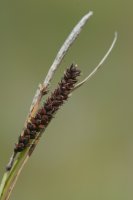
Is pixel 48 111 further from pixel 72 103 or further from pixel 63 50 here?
pixel 72 103

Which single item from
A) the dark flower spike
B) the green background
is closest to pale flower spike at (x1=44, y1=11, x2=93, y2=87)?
the dark flower spike

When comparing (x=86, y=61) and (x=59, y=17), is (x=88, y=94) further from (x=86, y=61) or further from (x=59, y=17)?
(x=59, y=17)

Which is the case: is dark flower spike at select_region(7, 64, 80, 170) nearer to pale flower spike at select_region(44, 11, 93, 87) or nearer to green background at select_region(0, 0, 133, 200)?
pale flower spike at select_region(44, 11, 93, 87)

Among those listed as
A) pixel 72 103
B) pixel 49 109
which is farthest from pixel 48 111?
pixel 72 103

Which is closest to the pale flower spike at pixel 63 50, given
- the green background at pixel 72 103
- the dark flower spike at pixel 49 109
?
the dark flower spike at pixel 49 109

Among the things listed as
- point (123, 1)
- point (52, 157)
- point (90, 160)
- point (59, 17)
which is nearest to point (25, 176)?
point (52, 157)

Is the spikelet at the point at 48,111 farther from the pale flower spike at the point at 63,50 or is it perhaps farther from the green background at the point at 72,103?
the green background at the point at 72,103
